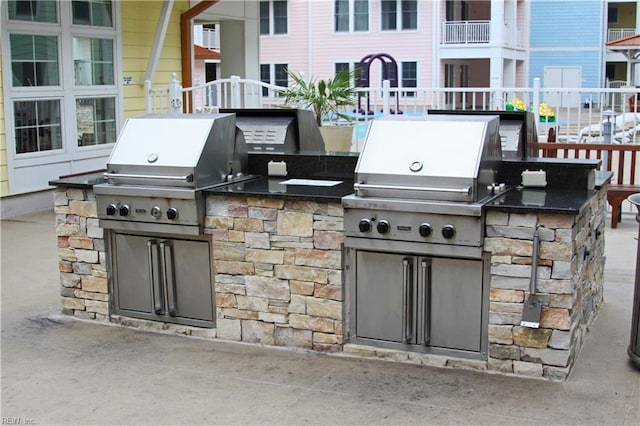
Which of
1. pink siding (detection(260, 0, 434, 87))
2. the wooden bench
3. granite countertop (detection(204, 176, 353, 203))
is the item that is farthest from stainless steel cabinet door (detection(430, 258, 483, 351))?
pink siding (detection(260, 0, 434, 87))

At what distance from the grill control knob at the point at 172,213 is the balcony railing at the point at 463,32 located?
2061 centimetres

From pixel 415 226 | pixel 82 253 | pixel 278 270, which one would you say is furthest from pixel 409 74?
pixel 415 226

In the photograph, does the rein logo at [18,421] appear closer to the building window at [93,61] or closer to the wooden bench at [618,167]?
the wooden bench at [618,167]

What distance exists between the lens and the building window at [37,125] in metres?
9.30

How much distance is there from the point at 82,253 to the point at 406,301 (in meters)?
2.15

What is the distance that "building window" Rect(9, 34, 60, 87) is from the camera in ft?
30.2

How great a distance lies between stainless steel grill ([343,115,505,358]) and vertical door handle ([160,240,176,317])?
1126mm

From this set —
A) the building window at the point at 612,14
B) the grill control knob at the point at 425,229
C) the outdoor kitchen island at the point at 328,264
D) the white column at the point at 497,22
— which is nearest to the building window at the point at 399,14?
the white column at the point at 497,22

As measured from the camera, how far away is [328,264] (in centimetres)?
466

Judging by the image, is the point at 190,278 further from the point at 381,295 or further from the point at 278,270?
the point at 381,295

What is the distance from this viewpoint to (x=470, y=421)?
3805mm

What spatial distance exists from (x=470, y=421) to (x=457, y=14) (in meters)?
23.5

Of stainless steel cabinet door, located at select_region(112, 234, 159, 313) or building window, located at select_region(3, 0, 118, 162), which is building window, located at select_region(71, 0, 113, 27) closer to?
building window, located at select_region(3, 0, 118, 162)

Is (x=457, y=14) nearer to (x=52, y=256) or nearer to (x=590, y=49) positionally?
(x=590, y=49)
